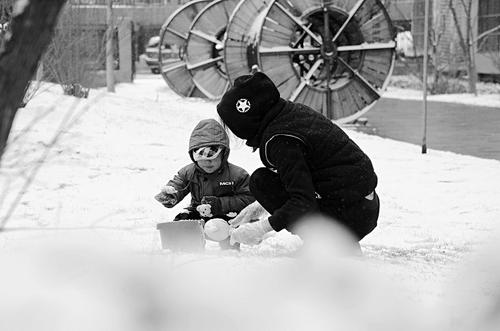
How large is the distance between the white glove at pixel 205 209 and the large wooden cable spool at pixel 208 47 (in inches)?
720

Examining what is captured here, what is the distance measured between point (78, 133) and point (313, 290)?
29.6 ft

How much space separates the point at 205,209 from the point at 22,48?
3.77m

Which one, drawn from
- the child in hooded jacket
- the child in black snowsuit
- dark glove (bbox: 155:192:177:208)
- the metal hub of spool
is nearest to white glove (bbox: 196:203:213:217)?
the child in hooded jacket

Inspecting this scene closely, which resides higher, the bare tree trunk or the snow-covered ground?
the bare tree trunk

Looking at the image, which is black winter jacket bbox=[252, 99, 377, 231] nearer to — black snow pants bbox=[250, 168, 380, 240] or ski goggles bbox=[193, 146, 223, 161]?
black snow pants bbox=[250, 168, 380, 240]

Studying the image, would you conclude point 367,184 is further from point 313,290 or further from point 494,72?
point 494,72

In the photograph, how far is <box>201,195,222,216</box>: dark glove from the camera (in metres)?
6.16

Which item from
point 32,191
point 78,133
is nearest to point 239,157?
point 78,133

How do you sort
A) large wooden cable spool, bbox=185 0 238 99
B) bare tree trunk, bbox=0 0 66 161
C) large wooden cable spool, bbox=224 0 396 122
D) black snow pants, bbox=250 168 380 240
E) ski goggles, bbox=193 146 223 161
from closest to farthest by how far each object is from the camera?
1. bare tree trunk, bbox=0 0 66 161
2. black snow pants, bbox=250 168 380 240
3. ski goggles, bbox=193 146 223 161
4. large wooden cable spool, bbox=224 0 396 122
5. large wooden cable spool, bbox=185 0 238 99

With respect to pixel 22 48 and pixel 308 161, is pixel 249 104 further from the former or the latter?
pixel 22 48

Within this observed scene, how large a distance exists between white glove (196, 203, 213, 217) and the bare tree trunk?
3.72 metres

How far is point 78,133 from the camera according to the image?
12070 millimetres

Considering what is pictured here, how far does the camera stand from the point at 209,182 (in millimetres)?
6324

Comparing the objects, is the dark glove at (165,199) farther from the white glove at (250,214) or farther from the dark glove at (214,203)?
the white glove at (250,214)
